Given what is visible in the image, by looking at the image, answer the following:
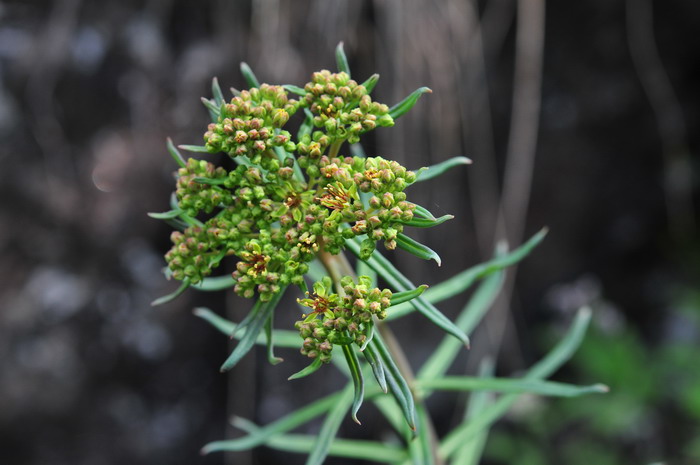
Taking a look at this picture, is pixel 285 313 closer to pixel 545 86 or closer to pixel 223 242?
pixel 545 86

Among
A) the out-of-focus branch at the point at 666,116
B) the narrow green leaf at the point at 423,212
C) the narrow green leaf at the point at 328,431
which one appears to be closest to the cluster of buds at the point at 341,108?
the narrow green leaf at the point at 423,212

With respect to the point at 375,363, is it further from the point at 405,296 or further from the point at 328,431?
the point at 328,431

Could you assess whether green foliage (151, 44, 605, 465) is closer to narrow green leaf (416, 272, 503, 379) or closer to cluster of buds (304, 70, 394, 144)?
cluster of buds (304, 70, 394, 144)

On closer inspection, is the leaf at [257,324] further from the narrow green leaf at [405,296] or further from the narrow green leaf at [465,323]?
the narrow green leaf at [465,323]

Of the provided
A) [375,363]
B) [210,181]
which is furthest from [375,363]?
[210,181]

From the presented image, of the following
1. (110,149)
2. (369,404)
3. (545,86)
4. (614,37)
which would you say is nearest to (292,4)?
(110,149)
